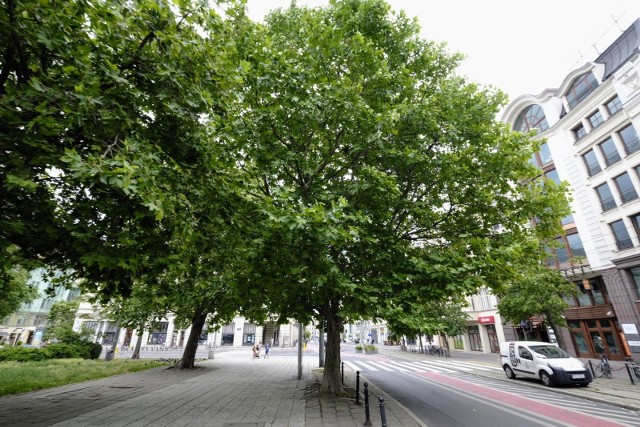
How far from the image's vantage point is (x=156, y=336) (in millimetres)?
53938

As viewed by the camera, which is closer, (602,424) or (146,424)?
(146,424)

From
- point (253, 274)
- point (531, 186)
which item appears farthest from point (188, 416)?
point (531, 186)

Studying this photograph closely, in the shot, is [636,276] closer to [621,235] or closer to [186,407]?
[621,235]

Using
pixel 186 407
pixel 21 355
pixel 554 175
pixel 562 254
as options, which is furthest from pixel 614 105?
pixel 21 355

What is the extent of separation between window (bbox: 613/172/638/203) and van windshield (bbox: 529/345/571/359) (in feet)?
46.6

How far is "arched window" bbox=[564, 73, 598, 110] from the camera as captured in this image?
25659mm

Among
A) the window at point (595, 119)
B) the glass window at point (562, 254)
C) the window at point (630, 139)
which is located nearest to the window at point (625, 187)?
the window at point (630, 139)

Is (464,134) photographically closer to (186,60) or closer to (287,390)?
(186,60)

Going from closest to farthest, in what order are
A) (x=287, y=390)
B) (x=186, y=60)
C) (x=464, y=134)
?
1. (x=186, y=60)
2. (x=464, y=134)
3. (x=287, y=390)

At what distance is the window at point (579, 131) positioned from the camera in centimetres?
2620

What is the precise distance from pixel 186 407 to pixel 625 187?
29698 millimetres

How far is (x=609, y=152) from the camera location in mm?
23922

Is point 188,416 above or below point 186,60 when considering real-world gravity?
below

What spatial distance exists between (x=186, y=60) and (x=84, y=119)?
225cm
